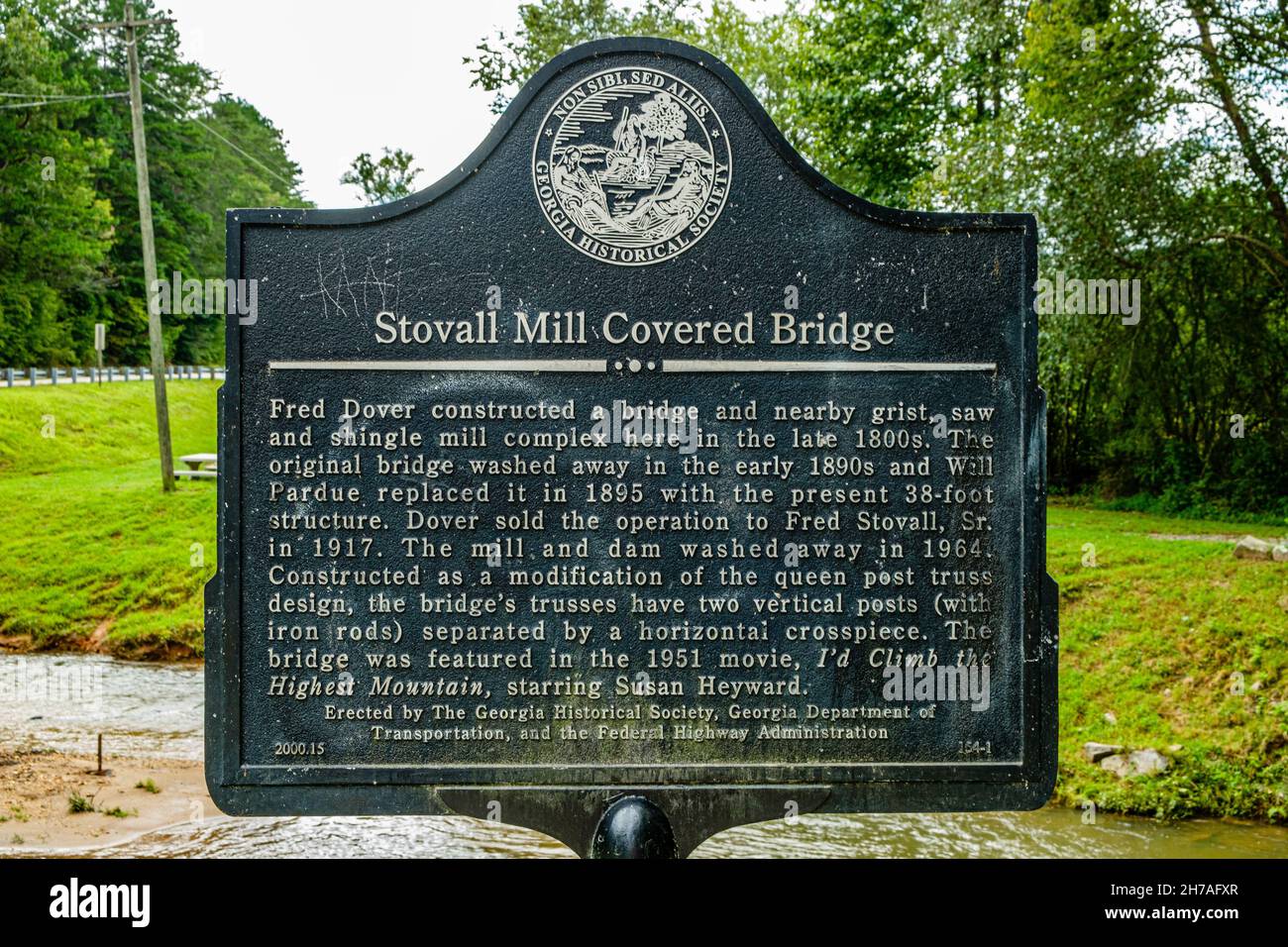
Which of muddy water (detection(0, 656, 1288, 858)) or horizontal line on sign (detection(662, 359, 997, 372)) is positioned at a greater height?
horizontal line on sign (detection(662, 359, 997, 372))

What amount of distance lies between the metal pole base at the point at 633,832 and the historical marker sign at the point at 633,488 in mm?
80

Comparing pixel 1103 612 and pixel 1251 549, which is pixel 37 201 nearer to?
pixel 1103 612

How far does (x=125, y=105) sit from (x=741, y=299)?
41651 millimetres

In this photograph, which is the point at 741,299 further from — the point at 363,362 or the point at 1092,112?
the point at 1092,112

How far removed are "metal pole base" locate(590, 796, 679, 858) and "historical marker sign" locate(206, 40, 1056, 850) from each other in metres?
0.08

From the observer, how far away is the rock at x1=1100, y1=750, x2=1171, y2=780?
8.62 meters

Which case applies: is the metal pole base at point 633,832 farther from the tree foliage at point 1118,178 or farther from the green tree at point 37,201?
the green tree at point 37,201

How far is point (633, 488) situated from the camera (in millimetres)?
4383

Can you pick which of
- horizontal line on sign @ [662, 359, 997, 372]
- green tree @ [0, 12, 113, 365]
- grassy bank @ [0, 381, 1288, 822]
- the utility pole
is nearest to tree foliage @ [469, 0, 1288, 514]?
grassy bank @ [0, 381, 1288, 822]

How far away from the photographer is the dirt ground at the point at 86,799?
7.54 m

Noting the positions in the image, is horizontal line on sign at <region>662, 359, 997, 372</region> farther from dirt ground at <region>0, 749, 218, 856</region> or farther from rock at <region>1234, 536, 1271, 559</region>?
rock at <region>1234, 536, 1271, 559</region>

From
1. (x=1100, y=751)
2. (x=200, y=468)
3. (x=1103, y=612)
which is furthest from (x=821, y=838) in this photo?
(x=200, y=468)

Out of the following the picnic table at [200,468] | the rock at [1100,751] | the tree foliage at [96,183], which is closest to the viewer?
the rock at [1100,751]

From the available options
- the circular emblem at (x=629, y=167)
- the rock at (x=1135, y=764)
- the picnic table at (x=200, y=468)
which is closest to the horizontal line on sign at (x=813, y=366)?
the circular emblem at (x=629, y=167)
